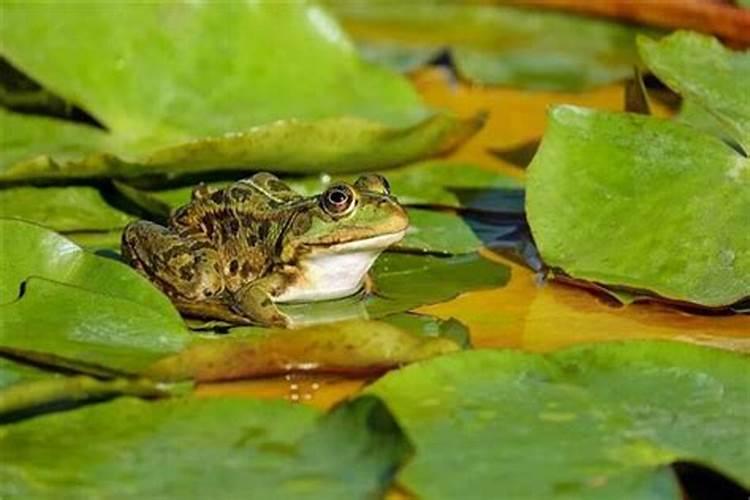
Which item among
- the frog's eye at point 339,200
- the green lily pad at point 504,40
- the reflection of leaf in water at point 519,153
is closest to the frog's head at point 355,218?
the frog's eye at point 339,200

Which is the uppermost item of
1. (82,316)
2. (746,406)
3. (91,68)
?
(91,68)

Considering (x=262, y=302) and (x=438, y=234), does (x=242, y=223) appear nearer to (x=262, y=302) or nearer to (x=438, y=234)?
(x=262, y=302)

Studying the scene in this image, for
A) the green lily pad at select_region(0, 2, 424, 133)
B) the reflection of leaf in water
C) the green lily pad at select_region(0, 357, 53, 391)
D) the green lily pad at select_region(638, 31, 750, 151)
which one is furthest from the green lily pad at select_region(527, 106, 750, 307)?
the green lily pad at select_region(0, 357, 53, 391)

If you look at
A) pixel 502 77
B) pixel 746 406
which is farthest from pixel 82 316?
pixel 502 77

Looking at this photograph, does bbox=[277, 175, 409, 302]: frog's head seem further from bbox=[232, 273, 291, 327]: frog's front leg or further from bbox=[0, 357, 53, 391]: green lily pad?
bbox=[0, 357, 53, 391]: green lily pad

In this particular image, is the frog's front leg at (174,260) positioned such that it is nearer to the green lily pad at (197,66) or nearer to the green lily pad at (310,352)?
the green lily pad at (310,352)

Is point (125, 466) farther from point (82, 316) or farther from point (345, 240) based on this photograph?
point (345, 240)
